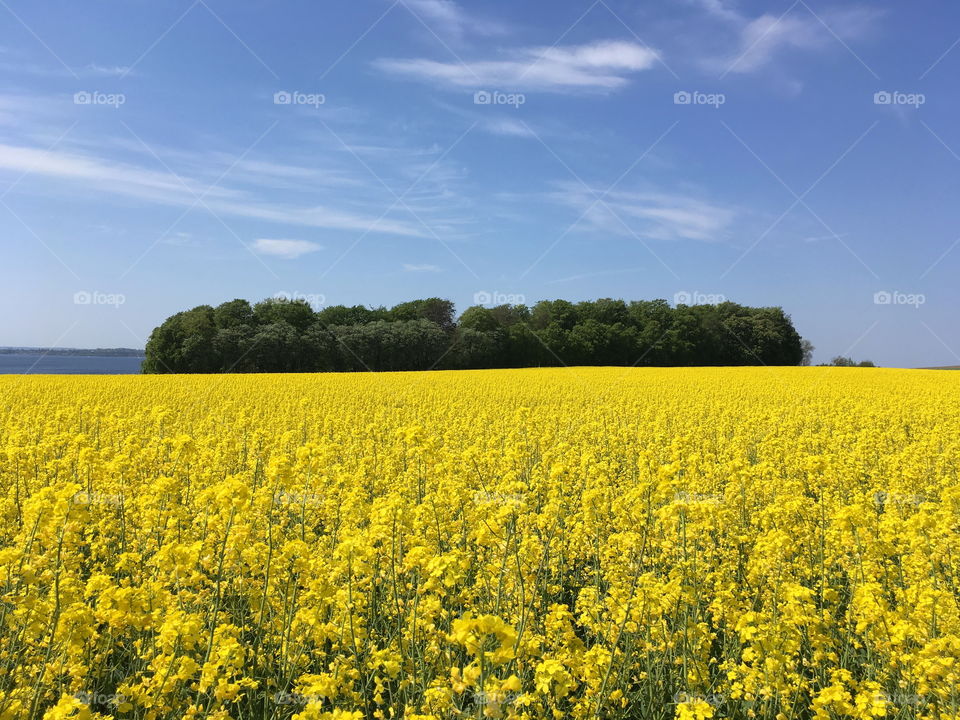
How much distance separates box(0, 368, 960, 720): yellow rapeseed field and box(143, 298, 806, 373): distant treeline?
47.2 m

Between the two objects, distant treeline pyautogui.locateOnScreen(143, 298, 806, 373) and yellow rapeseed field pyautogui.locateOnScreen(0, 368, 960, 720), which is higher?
distant treeline pyautogui.locateOnScreen(143, 298, 806, 373)

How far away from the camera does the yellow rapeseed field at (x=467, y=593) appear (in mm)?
3344

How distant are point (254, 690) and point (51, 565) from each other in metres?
1.56

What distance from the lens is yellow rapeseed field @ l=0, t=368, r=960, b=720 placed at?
11.0 ft

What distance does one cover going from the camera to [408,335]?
57.3 m

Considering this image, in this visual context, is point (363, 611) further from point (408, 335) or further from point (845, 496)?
point (408, 335)

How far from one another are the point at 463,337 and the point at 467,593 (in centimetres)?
5589

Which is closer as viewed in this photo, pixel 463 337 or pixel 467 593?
pixel 467 593

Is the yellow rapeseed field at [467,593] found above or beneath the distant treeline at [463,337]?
beneath

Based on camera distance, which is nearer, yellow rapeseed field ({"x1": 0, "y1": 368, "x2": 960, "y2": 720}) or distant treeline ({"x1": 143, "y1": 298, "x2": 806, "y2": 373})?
yellow rapeseed field ({"x1": 0, "y1": 368, "x2": 960, "y2": 720})

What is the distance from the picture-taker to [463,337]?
197 feet

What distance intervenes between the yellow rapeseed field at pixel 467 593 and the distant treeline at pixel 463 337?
47.2 m

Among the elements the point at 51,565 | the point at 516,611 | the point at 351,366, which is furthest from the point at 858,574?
the point at 351,366

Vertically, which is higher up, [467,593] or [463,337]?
[463,337]
